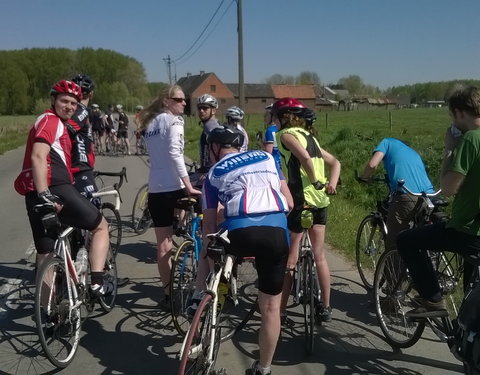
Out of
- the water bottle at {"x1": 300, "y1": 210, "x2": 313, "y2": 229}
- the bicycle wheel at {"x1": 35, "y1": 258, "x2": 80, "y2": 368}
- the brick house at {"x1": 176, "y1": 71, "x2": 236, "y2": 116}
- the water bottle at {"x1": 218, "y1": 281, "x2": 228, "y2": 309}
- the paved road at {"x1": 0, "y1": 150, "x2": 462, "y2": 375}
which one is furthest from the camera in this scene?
the brick house at {"x1": 176, "y1": 71, "x2": 236, "y2": 116}

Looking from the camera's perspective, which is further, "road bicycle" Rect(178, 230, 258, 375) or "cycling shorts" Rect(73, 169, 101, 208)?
"cycling shorts" Rect(73, 169, 101, 208)

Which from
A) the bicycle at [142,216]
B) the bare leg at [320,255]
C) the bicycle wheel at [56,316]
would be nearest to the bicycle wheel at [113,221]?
the bicycle wheel at [56,316]

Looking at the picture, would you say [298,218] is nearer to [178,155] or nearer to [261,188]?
[261,188]

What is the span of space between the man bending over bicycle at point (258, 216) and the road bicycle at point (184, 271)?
1.02m

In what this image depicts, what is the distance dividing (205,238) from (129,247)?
4096mm

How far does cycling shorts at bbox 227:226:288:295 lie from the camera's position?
2.93m

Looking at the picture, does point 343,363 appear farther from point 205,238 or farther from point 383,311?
point 205,238

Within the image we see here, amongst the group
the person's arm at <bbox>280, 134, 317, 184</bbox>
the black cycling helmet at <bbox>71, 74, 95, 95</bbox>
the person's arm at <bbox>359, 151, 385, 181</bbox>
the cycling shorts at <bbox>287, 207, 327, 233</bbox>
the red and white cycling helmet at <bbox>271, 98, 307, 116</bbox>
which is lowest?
the cycling shorts at <bbox>287, 207, 327, 233</bbox>

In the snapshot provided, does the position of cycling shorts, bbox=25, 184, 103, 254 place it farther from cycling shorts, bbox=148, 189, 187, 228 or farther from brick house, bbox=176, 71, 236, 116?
brick house, bbox=176, 71, 236, 116

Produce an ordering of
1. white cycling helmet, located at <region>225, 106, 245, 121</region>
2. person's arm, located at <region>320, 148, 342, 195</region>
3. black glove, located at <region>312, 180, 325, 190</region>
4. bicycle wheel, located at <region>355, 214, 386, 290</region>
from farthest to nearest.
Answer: white cycling helmet, located at <region>225, 106, 245, 121</region> → bicycle wheel, located at <region>355, 214, 386, 290</region> → person's arm, located at <region>320, 148, 342, 195</region> → black glove, located at <region>312, 180, 325, 190</region>

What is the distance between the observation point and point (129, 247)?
6992 millimetres

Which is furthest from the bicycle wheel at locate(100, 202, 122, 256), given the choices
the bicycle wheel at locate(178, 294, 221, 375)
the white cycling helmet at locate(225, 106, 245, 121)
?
the bicycle wheel at locate(178, 294, 221, 375)

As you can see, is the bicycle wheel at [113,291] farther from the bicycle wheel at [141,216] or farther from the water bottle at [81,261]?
the bicycle wheel at [141,216]

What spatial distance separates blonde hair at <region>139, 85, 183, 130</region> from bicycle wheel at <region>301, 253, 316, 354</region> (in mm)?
2041
